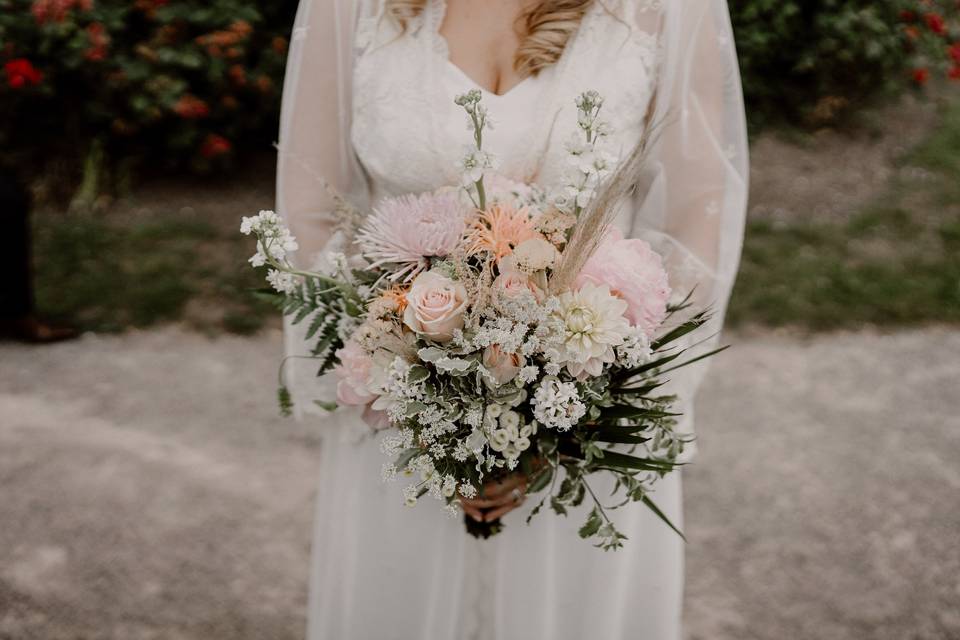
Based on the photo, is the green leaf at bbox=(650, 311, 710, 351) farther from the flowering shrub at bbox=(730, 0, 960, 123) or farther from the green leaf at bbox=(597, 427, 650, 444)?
the flowering shrub at bbox=(730, 0, 960, 123)

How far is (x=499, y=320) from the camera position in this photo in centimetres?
139


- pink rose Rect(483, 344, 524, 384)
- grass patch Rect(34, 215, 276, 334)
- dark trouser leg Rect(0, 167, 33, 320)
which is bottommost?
grass patch Rect(34, 215, 276, 334)

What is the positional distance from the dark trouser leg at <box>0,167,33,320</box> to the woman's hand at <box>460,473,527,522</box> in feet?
12.7

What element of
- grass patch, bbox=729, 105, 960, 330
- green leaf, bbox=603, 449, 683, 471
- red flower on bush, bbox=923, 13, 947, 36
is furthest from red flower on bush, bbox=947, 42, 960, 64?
green leaf, bbox=603, 449, 683, 471

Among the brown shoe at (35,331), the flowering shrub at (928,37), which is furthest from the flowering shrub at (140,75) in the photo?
the flowering shrub at (928,37)

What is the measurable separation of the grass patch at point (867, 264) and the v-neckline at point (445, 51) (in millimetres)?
3363

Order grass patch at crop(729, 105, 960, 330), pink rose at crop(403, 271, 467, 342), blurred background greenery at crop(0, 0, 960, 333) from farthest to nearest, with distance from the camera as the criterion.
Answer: blurred background greenery at crop(0, 0, 960, 333), grass patch at crop(729, 105, 960, 330), pink rose at crop(403, 271, 467, 342)

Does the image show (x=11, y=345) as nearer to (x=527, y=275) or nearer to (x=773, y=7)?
(x=527, y=275)

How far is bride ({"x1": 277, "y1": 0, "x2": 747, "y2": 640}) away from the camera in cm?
197

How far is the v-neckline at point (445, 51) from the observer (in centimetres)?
204

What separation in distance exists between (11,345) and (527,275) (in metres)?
4.40

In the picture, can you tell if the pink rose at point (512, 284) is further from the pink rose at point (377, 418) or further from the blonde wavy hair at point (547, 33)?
the blonde wavy hair at point (547, 33)

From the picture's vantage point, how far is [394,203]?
1.55 metres

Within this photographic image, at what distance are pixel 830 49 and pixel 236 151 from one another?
463cm
